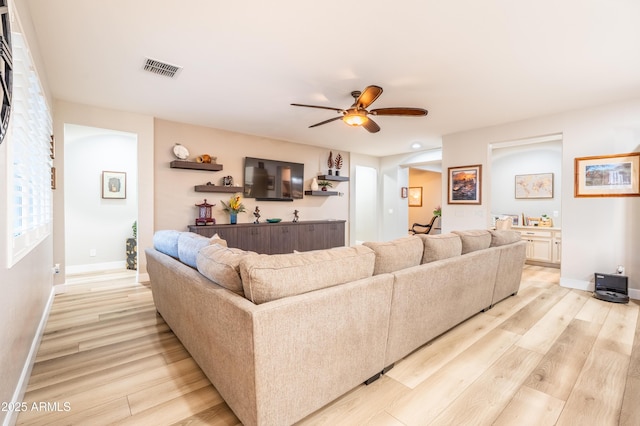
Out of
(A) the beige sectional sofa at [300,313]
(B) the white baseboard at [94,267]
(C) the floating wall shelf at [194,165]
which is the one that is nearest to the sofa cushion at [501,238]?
(A) the beige sectional sofa at [300,313]

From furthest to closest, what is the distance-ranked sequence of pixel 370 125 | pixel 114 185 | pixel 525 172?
1. pixel 525 172
2. pixel 114 185
3. pixel 370 125

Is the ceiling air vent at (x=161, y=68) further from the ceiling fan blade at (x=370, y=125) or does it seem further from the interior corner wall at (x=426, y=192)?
the interior corner wall at (x=426, y=192)

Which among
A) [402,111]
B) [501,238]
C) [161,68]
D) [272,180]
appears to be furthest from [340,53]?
[272,180]

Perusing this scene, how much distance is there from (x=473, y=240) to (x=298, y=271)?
2.08m

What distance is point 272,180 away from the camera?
5.67 m

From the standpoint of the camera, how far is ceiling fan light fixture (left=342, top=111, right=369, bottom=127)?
3195mm

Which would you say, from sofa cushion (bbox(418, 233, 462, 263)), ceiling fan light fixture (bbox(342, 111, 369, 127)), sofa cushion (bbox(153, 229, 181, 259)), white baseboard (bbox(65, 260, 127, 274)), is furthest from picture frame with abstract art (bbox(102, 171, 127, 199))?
sofa cushion (bbox(418, 233, 462, 263))

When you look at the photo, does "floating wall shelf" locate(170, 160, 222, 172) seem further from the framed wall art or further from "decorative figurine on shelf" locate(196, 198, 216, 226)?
the framed wall art

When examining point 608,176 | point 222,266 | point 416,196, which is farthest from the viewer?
point 416,196

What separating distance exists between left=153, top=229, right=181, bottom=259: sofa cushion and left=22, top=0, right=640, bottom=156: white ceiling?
1634mm

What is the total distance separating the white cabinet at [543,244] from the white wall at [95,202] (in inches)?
286

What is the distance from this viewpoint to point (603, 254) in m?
3.82

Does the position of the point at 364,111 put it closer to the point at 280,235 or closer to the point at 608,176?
the point at 280,235

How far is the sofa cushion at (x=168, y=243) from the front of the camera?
239 centimetres
